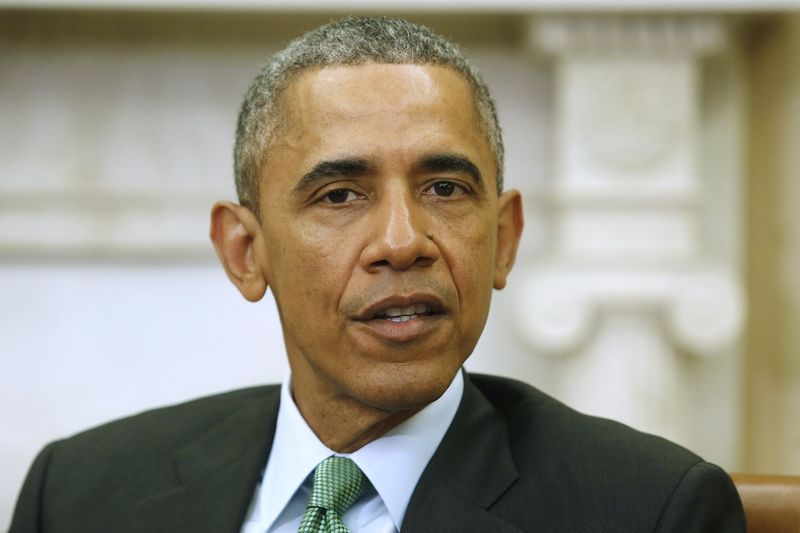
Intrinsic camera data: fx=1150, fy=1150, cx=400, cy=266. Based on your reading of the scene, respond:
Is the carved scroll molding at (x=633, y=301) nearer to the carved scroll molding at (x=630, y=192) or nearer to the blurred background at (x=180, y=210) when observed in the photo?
the carved scroll molding at (x=630, y=192)

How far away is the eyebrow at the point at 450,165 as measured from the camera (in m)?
1.58

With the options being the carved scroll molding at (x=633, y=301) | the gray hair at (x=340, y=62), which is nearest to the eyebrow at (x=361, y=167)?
the gray hair at (x=340, y=62)

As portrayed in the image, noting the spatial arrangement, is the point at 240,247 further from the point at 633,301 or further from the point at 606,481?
the point at 633,301

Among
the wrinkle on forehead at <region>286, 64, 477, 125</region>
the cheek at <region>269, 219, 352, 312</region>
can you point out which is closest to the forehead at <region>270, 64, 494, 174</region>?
the wrinkle on forehead at <region>286, 64, 477, 125</region>

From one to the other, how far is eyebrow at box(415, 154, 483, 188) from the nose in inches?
1.8

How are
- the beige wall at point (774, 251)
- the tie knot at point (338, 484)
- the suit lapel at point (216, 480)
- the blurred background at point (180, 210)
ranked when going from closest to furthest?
1. the tie knot at point (338, 484)
2. the suit lapel at point (216, 480)
3. the beige wall at point (774, 251)
4. the blurred background at point (180, 210)

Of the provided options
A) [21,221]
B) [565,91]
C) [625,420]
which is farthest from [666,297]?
[21,221]

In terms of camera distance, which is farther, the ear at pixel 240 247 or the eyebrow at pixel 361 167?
the ear at pixel 240 247

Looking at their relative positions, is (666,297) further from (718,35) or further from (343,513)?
(343,513)

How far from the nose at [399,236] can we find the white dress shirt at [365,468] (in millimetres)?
255

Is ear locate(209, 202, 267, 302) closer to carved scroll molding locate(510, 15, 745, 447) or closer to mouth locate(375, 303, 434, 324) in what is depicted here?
mouth locate(375, 303, 434, 324)

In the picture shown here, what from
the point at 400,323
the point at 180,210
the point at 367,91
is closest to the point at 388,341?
the point at 400,323

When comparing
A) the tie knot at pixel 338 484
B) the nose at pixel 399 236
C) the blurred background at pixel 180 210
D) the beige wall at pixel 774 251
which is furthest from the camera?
the blurred background at pixel 180 210

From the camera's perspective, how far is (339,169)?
158 centimetres
